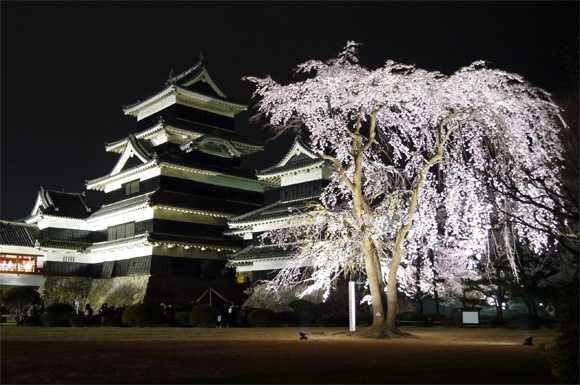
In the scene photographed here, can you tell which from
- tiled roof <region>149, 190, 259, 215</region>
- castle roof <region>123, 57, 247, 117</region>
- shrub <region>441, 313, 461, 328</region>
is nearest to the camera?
shrub <region>441, 313, 461, 328</region>

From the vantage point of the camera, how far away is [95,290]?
42.2 metres

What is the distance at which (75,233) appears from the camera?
45.3m

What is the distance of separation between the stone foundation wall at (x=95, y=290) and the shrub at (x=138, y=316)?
7379 mm

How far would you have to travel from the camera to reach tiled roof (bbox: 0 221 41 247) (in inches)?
1718

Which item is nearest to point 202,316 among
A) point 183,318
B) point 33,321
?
point 183,318

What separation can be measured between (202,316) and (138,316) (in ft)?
11.1

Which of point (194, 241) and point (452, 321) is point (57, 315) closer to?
point (194, 241)

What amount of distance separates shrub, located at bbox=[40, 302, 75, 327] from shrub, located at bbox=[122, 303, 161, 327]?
3870mm

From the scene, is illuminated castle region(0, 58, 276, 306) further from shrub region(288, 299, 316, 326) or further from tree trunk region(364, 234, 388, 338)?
tree trunk region(364, 234, 388, 338)

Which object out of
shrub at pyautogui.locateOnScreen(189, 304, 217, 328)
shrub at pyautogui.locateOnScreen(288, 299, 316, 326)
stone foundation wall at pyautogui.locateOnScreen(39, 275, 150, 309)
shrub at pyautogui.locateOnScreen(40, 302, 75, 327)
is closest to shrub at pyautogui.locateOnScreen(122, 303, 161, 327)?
shrub at pyautogui.locateOnScreen(189, 304, 217, 328)

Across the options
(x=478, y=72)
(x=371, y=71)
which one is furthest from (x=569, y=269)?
(x=371, y=71)

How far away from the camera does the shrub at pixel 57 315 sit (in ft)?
97.5

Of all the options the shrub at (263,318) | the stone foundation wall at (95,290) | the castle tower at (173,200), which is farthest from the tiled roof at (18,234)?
the shrub at (263,318)

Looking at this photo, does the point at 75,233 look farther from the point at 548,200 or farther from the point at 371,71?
the point at 548,200
